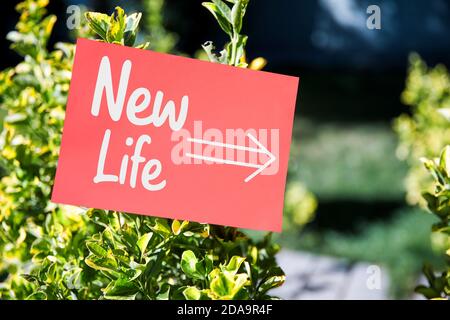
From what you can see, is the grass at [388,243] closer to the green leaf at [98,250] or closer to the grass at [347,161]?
the grass at [347,161]

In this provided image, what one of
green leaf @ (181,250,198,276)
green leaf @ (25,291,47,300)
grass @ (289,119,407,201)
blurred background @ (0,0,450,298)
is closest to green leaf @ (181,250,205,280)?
green leaf @ (181,250,198,276)

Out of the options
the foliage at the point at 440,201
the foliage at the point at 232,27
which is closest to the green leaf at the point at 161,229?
the foliage at the point at 232,27

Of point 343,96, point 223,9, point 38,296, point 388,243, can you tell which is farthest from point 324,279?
point 343,96

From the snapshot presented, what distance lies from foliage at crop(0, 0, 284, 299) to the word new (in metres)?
0.07

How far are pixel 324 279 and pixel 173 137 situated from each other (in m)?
2.23

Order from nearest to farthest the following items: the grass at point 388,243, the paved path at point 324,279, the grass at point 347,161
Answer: the paved path at point 324,279 < the grass at point 388,243 < the grass at point 347,161

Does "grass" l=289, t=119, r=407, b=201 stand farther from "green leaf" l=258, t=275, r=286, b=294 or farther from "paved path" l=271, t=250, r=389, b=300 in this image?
"green leaf" l=258, t=275, r=286, b=294

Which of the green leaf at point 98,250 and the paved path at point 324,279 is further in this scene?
the paved path at point 324,279

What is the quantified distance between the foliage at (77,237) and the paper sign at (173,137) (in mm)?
60

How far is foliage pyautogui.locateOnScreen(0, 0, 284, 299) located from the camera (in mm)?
1042

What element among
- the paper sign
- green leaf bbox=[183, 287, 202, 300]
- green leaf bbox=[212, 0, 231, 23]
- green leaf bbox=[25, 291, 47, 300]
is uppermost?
green leaf bbox=[212, 0, 231, 23]

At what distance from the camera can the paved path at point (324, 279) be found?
2889mm

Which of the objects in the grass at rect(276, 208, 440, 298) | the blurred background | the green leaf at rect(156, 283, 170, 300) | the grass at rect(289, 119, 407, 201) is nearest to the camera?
the green leaf at rect(156, 283, 170, 300)

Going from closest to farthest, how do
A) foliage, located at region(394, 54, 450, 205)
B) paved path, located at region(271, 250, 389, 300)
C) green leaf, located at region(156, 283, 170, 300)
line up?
green leaf, located at region(156, 283, 170, 300)
paved path, located at region(271, 250, 389, 300)
foliage, located at region(394, 54, 450, 205)
